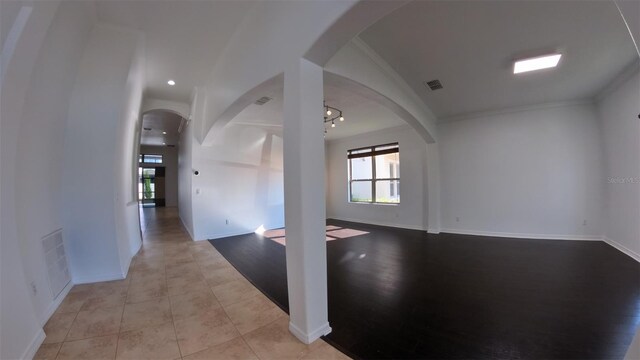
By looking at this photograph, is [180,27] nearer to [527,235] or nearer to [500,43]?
[500,43]

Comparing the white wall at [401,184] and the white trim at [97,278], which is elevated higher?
the white wall at [401,184]

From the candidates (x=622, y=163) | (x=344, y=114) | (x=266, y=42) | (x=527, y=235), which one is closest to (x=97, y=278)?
(x=266, y=42)

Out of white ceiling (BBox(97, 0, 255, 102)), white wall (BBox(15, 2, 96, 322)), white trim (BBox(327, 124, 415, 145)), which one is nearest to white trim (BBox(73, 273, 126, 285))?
white wall (BBox(15, 2, 96, 322))

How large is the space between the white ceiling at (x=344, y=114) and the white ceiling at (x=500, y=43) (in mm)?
1091

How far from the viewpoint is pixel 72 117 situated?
2770mm

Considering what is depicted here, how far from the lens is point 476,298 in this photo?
248 cm

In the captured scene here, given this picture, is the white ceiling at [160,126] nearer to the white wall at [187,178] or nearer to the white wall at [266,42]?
the white wall at [187,178]

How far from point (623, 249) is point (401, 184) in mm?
4175

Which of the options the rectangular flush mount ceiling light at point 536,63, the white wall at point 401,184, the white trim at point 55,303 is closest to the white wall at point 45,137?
the white trim at point 55,303

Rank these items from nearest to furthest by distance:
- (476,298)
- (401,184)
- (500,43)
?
(476,298), (500,43), (401,184)

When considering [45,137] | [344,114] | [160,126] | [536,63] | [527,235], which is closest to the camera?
[45,137]

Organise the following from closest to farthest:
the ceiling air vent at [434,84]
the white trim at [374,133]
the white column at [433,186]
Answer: the ceiling air vent at [434,84] → the white column at [433,186] → the white trim at [374,133]

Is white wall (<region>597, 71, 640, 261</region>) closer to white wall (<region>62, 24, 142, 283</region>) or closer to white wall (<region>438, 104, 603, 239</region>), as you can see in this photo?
white wall (<region>438, 104, 603, 239</region>)

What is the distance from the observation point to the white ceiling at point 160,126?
7.18m
